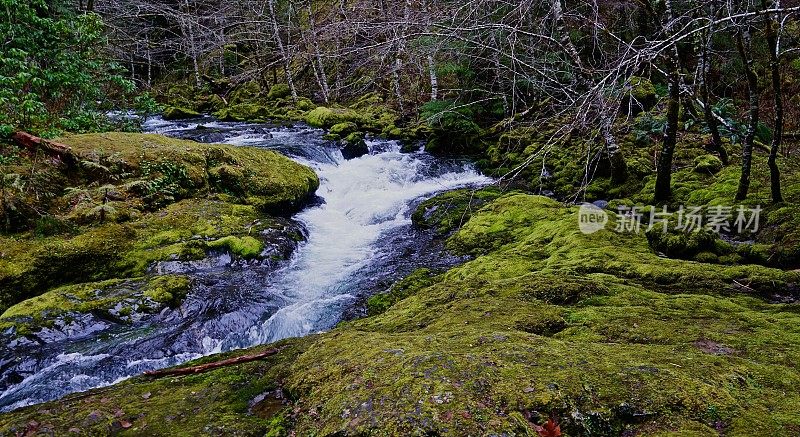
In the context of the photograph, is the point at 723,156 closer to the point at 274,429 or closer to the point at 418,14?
the point at 418,14

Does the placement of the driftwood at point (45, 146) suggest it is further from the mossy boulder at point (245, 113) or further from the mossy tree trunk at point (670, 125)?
the mossy boulder at point (245, 113)

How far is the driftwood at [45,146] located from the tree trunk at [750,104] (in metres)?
10.7

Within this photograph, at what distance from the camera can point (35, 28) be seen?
9.68 metres

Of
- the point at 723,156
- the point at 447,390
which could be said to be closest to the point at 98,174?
the point at 447,390

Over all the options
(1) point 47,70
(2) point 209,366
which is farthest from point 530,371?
(1) point 47,70

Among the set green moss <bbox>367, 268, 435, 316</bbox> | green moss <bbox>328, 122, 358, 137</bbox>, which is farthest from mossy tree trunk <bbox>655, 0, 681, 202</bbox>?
green moss <bbox>328, 122, 358, 137</bbox>

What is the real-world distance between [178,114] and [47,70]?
1546 cm

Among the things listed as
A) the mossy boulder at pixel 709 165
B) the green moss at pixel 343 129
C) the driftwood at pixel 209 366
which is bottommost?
the driftwood at pixel 209 366

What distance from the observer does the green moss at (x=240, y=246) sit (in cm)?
813

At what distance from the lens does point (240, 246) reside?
27.0ft

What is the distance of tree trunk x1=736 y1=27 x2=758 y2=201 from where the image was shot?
555 cm

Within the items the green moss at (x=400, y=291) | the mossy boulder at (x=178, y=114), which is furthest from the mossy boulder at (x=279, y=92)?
the green moss at (x=400, y=291)

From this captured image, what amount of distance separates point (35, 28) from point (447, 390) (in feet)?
38.8

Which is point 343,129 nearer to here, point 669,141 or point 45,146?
point 45,146
